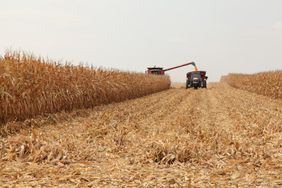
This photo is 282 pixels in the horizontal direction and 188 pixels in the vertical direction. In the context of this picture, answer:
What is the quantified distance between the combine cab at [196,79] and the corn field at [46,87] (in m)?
21.8

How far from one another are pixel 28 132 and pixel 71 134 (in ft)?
3.57

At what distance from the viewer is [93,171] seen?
7105 mm

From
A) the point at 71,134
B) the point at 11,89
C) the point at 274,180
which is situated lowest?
the point at 274,180

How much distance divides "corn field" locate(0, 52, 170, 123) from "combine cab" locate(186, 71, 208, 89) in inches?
860

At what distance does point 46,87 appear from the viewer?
13.8 metres

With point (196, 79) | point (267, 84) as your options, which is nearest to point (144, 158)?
point (267, 84)

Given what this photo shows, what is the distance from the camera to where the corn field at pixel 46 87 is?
39.4ft

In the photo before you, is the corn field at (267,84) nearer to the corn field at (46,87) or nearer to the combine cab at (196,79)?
the combine cab at (196,79)

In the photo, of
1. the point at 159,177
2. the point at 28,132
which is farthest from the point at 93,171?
the point at 28,132

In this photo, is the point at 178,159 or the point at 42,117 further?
the point at 42,117

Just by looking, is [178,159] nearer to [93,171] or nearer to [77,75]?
[93,171]

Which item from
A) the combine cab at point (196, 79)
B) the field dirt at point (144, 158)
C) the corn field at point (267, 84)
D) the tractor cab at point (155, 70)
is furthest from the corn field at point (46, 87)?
the tractor cab at point (155, 70)

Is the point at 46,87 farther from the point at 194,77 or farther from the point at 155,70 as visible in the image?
the point at 155,70

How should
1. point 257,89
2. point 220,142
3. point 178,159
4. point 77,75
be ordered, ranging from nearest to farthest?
point 178,159, point 220,142, point 77,75, point 257,89
